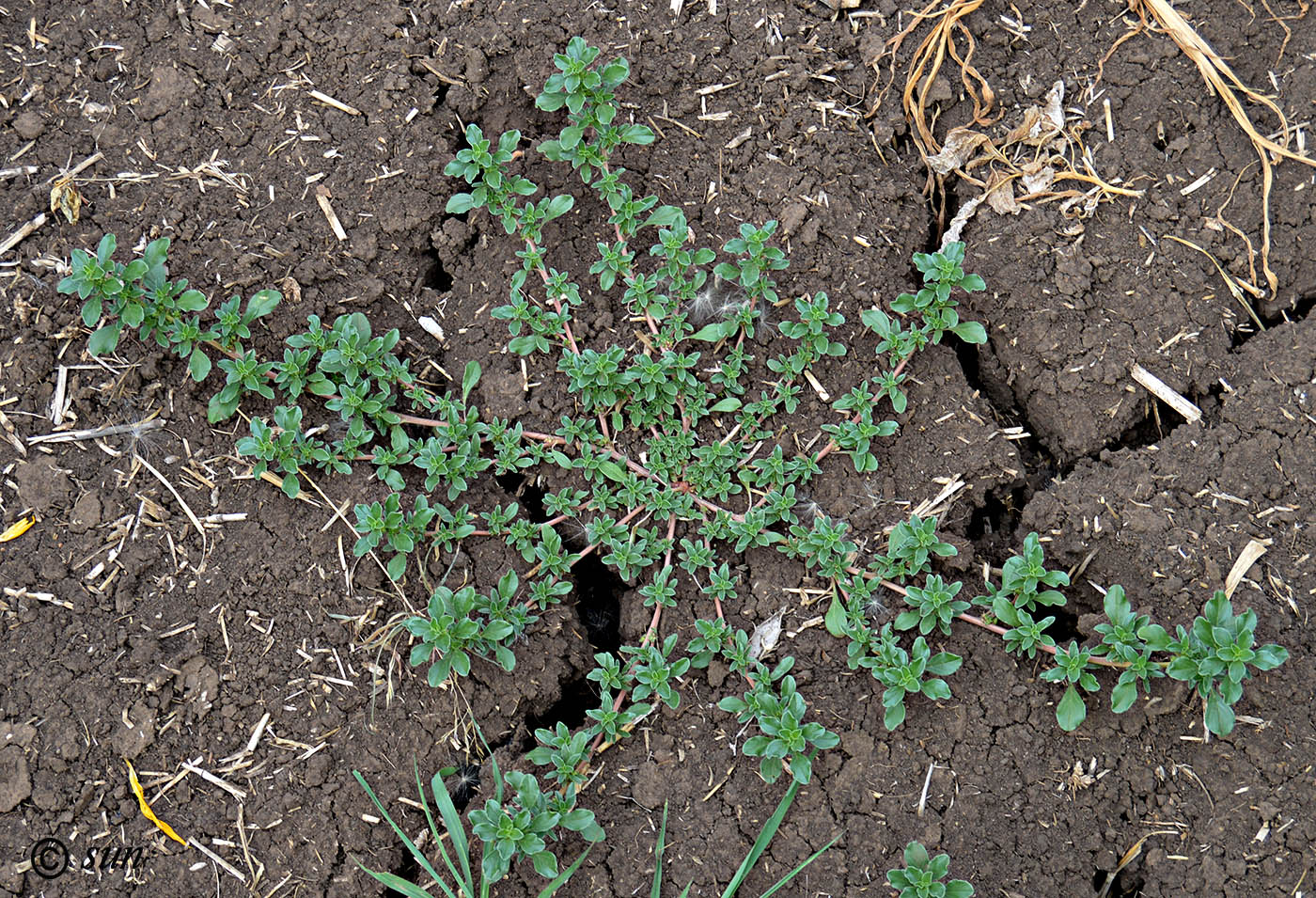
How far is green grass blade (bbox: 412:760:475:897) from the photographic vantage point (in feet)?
9.14

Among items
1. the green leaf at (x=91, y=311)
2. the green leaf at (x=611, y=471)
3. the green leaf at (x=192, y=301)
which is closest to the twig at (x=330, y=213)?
the green leaf at (x=192, y=301)

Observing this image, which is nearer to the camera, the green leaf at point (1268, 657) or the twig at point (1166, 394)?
the green leaf at point (1268, 657)

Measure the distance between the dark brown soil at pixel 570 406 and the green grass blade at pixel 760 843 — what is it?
0.07m

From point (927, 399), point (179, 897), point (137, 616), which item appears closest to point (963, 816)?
point (927, 399)

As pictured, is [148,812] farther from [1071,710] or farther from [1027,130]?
[1027,130]

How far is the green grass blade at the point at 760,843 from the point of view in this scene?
278 cm

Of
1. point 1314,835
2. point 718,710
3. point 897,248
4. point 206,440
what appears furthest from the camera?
point 897,248

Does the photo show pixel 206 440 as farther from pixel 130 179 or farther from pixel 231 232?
pixel 130 179

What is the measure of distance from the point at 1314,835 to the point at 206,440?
137 inches

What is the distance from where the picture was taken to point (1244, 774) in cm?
290

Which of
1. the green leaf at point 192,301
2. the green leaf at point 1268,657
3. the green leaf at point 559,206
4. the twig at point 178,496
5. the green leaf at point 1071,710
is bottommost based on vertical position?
the twig at point 178,496

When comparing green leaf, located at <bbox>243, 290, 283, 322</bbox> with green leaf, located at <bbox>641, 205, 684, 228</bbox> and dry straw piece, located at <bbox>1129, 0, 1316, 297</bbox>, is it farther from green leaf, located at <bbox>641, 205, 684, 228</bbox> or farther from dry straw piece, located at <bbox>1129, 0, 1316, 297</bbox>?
dry straw piece, located at <bbox>1129, 0, 1316, 297</bbox>

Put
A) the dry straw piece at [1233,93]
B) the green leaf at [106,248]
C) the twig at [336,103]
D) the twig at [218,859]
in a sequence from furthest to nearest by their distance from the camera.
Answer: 1. the twig at [336,103]
2. the dry straw piece at [1233,93]
3. the green leaf at [106,248]
4. the twig at [218,859]

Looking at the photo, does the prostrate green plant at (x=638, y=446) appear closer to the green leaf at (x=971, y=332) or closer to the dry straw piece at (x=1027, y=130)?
the green leaf at (x=971, y=332)
